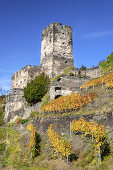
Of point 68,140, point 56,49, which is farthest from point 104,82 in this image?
point 56,49

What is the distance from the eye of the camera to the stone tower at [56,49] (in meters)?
35.1

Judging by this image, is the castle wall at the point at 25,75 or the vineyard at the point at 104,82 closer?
the vineyard at the point at 104,82

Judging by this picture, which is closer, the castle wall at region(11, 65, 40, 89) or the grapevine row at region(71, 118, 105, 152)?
the grapevine row at region(71, 118, 105, 152)

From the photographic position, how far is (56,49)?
35875 millimetres

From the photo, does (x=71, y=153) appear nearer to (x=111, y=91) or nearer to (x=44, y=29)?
(x=111, y=91)

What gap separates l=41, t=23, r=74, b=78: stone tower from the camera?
35.1 m

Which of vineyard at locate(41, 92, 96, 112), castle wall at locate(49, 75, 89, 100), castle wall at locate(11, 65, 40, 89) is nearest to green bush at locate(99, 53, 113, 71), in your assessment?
castle wall at locate(49, 75, 89, 100)

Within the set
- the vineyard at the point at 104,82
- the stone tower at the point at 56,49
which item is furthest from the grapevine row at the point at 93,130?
the stone tower at the point at 56,49

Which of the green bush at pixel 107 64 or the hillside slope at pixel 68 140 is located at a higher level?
the green bush at pixel 107 64

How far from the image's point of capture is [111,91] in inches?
752

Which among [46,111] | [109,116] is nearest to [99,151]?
[109,116]

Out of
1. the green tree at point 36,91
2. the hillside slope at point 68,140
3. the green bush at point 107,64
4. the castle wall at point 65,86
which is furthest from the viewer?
the green bush at point 107,64

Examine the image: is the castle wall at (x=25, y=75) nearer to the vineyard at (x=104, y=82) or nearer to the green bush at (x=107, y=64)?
the green bush at (x=107, y=64)

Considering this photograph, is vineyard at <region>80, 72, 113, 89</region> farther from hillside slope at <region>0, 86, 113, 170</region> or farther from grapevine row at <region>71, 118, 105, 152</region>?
grapevine row at <region>71, 118, 105, 152</region>
